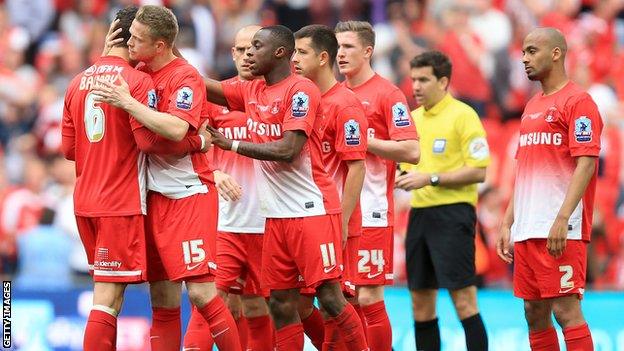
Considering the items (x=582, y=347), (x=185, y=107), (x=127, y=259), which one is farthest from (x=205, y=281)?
(x=582, y=347)

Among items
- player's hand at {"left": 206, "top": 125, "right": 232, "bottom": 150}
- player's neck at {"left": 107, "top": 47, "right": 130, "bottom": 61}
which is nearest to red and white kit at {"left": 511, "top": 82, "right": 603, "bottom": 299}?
player's hand at {"left": 206, "top": 125, "right": 232, "bottom": 150}

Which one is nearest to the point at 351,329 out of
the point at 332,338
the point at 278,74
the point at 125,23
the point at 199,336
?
the point at 332,338

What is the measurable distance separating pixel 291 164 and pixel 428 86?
2772 mm

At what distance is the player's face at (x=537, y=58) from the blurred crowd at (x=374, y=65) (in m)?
5.79

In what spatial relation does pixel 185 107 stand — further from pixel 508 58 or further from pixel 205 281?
pixel 508 58

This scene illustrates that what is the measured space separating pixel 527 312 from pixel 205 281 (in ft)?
8.25

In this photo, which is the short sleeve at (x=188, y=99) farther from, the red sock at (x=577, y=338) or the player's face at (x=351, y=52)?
the red sock at (x=577, y=338)

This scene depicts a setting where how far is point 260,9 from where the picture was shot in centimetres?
2022

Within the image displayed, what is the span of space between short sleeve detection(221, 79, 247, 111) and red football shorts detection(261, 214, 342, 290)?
3.21ft

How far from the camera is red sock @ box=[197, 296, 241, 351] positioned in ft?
31.9

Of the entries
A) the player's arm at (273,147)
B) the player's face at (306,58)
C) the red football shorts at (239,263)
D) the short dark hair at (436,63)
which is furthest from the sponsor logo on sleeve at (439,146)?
the player's arm at (273,147)

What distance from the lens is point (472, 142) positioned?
12.1 metres

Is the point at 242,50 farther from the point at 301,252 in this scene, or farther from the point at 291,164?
the point at 301,252

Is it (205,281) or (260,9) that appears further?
(260,9)
